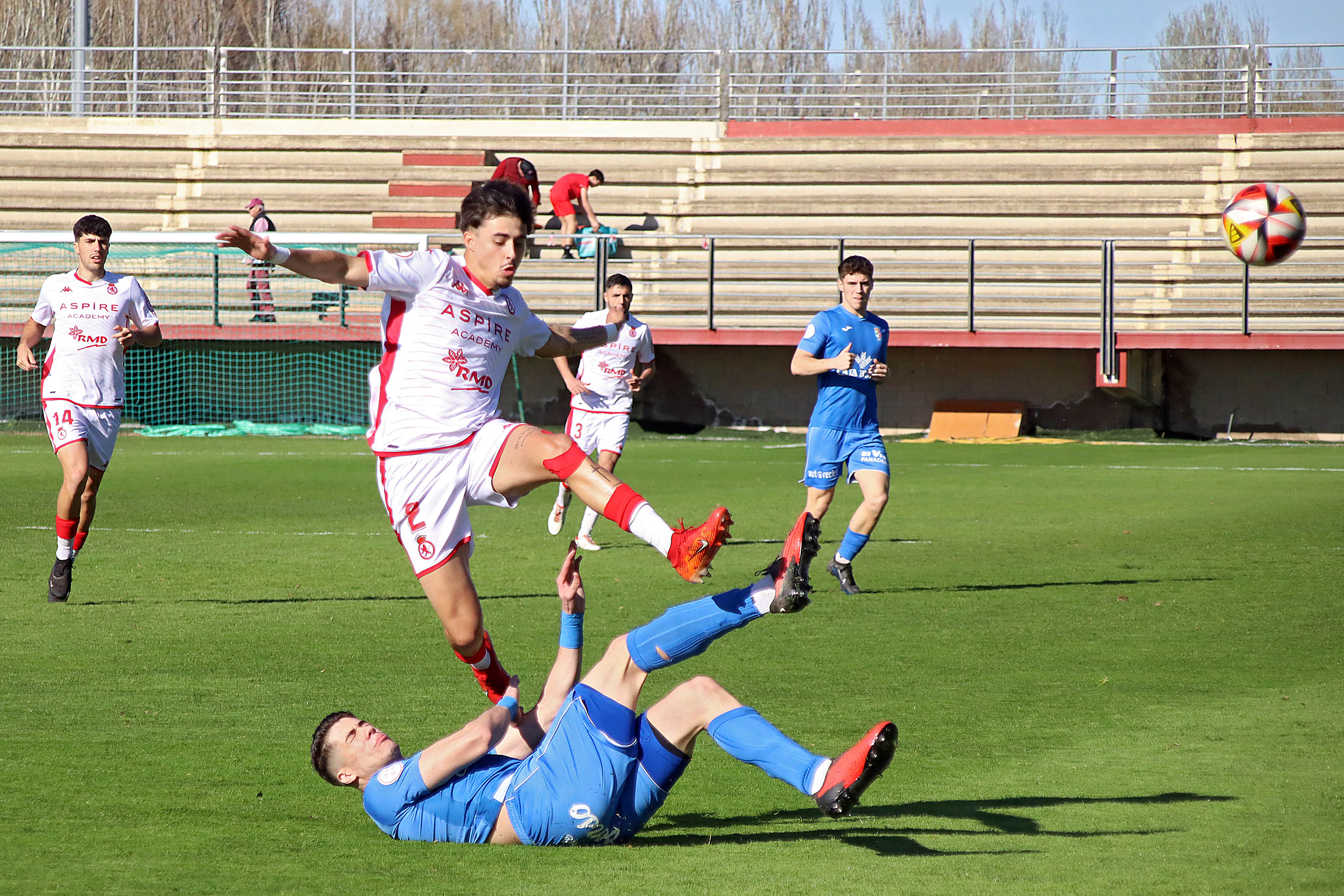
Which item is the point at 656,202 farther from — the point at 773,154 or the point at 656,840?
the point at 656,840

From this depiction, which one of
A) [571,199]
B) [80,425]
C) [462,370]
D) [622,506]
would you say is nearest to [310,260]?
[462,370]

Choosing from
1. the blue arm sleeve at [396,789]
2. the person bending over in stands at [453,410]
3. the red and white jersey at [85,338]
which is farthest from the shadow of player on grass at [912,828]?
the red and white jersey at [85,338]

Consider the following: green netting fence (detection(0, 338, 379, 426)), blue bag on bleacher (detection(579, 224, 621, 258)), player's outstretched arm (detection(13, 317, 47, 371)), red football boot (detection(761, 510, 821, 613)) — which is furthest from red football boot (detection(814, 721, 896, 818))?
green netting fence (detection(0, 338, 379, 426))

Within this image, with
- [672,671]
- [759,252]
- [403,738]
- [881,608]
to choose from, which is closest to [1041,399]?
[759,252]

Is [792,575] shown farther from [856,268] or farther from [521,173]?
[521,173]

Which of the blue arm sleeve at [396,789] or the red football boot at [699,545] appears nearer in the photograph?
the blue arm sleeve at [396,789]

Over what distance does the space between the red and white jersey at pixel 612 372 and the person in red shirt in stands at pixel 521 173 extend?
435 inches

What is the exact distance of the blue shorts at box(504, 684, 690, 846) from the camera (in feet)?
15.0

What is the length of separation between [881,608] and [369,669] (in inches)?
140

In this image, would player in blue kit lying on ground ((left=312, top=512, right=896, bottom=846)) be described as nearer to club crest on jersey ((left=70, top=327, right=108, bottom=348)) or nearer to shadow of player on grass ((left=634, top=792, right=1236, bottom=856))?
shadow of player on grass ((left=634, top=792, right=1236, bottom=856))

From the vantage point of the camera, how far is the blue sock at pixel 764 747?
4426 millimetres

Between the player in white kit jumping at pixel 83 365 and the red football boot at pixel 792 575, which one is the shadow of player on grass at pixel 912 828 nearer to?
the red football boot at pixel 792 575

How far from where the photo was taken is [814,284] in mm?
25781

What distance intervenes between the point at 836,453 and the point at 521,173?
1584 centimetres
